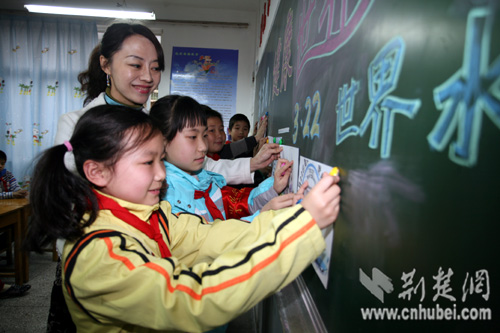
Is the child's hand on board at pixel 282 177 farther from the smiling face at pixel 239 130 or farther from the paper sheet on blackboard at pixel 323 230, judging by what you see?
the smiling face at pixel 239 130

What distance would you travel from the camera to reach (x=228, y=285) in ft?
1.60

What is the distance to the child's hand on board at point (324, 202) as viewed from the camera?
0.50m

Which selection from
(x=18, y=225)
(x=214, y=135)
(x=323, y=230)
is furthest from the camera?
(x=18, y=225)

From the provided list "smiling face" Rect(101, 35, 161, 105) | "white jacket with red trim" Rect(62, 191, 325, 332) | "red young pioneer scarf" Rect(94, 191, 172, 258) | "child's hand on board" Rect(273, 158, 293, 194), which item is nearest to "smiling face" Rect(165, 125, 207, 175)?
"smiling face" Rect(101, 35, 161, 105)

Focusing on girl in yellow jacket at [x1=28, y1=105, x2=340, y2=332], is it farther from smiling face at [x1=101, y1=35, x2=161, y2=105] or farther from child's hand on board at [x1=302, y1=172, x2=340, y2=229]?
smiling face at [x1=101, y1=35, x2=161, y2=105]

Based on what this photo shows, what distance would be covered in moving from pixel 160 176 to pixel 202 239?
9.0 inches

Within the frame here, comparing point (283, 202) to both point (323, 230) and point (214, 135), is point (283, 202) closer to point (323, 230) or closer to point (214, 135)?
point (323, 230)

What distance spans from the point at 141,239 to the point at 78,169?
9.3 inches

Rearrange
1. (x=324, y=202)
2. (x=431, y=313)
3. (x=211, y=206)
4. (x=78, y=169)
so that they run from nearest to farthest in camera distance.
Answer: (x=431, y=313) → (x=324, y=202) → (x=78, y=169) → (x=211, y=206)

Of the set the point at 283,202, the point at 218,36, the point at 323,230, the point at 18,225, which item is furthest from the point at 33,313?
the point at 218,36

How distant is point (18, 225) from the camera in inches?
97.9

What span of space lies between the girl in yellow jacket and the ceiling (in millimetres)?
3758

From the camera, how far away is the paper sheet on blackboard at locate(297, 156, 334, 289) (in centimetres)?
58

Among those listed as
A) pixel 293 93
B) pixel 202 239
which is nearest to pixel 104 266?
pixel 202 239
